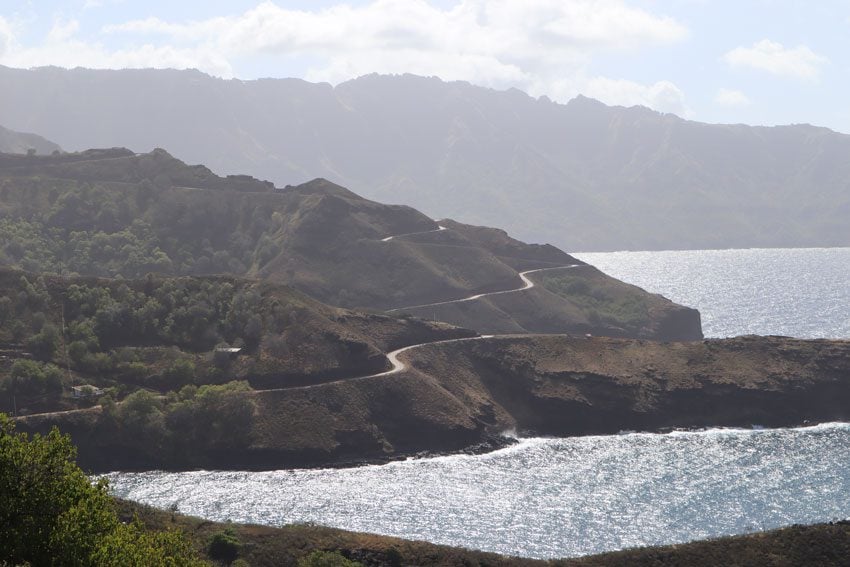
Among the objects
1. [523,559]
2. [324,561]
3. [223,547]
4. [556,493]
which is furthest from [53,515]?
[556,493]

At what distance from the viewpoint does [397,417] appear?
135000 mm

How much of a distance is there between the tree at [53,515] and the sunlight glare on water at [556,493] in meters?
49.6

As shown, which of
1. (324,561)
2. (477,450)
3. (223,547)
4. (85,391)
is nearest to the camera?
(324,561)

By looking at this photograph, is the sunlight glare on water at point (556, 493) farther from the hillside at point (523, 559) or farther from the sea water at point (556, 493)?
the hillside at point (523, 559)

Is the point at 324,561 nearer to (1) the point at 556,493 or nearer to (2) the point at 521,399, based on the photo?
(1) the point at 556,493

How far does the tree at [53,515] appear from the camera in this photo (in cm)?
4394

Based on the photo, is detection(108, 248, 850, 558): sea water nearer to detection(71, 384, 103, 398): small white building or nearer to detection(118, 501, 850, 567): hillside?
detection(118, 501, 850, 567): hillside

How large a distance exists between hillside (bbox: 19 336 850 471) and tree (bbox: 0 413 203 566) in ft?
246

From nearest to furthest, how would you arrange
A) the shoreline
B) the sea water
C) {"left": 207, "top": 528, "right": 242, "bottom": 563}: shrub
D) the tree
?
the tree
{"left": 207, "top": 528, "right": 242, "bottom": 563}: shrub
the sea water
the shoreline

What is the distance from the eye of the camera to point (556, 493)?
108m

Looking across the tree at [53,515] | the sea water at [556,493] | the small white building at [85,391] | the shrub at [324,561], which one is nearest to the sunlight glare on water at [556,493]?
the sea water at [556,493]

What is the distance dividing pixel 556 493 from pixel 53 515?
230ft

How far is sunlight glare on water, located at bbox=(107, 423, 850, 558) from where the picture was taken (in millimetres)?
96375

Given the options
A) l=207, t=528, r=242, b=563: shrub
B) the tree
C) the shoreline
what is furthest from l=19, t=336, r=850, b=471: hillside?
the tree
